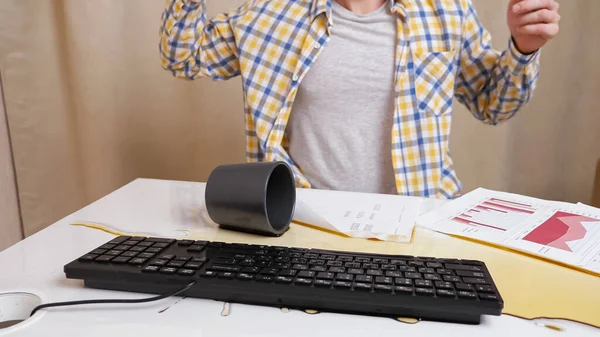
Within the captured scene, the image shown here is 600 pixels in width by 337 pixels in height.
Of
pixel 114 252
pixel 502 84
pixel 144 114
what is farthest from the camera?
pixel 144 114

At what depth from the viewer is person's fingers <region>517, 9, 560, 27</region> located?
81cm

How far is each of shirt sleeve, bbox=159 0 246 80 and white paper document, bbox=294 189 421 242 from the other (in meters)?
0.43

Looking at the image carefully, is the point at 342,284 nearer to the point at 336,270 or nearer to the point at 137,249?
the point at 336,270

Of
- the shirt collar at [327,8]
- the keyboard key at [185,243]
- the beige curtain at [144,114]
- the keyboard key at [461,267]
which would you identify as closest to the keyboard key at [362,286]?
the keyboard key at [461,267]

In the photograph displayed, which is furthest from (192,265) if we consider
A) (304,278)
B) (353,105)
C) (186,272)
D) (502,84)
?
(502,84)

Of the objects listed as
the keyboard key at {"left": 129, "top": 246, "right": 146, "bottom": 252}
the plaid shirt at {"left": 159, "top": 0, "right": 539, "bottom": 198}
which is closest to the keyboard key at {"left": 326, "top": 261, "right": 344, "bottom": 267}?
the keyboard key at {"left": 129, "top": 246, "right": 146, "bottom": 252}

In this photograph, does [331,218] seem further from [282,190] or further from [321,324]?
[321,324]

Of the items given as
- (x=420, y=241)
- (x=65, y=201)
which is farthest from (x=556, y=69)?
(x=65, y=201)

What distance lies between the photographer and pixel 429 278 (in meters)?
0.49

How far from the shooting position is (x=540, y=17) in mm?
817

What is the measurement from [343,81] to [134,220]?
0.54 meters

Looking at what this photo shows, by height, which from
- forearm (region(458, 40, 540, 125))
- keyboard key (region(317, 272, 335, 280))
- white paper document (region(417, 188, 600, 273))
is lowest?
white paper document (region(417, 188, 600, 273))

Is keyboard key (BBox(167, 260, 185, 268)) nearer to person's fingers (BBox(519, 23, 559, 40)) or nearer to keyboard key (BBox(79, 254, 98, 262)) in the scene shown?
keyboard key (BBox(79, 254, 98, 262))

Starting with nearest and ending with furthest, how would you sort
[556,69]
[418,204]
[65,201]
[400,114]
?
[418,204], [400,114], [556,69], [65,201]
